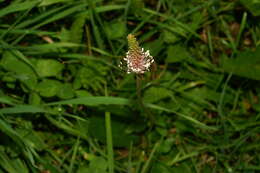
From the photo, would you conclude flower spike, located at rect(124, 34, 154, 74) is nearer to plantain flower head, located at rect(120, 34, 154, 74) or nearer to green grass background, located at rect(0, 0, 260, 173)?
plantain flower head, located at rect(120, 34, 154, 74)

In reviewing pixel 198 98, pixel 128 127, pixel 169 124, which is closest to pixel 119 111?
pixel 128 127

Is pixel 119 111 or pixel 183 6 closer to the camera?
pixel 119 111

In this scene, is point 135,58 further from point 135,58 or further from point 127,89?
point 127,89

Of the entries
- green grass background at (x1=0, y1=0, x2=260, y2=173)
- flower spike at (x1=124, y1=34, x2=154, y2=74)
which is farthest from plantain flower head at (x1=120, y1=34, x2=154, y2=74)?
green grass background at (x1=0, y1=0, x2=260, y2=173)

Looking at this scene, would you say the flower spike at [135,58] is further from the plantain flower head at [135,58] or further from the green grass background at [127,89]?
the green grass background at [127,89]

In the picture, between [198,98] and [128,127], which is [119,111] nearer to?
[128,127]

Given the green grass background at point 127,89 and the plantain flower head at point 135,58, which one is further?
the green grass background at point 127,89

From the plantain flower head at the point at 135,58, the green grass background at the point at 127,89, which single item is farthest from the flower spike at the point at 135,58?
the green grass background at the point at 127,89

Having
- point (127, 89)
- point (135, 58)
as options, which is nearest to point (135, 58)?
point (135, 58)
